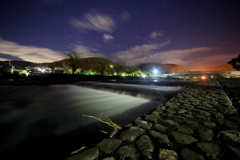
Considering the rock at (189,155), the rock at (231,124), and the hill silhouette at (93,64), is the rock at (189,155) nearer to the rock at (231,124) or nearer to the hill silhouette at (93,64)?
the rock at (231,124)

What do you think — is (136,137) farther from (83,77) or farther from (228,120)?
(83,77)

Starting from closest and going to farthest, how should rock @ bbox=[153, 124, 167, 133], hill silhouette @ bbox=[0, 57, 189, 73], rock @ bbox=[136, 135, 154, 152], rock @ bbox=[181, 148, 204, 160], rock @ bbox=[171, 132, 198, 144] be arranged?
rock @ bbox=[181, 148, 204, 160]
rock @ bbox=[136, 135, 154, 152]
rock @ bbox=[171, 132, 198, 144]
rock @ bbox=[153, 124, 167, 133]
hill silhouette @ bbox=[0, 57, 189, 73]

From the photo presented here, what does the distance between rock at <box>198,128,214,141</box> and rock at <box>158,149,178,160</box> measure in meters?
0.68

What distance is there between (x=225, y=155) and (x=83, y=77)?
21.7m

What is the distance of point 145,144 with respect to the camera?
1.38 metres

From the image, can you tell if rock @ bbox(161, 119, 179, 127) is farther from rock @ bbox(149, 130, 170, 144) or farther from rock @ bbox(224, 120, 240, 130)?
rock @ bbox(224, 120, 240, 130)

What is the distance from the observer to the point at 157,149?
1283 millimetres

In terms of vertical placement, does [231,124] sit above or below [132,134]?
above

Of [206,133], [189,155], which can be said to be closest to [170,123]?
[206,133]

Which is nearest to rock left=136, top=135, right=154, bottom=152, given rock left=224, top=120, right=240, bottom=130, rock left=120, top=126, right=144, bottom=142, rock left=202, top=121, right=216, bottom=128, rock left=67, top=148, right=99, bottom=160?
rock left=120, top=126, right=144, bottom=142

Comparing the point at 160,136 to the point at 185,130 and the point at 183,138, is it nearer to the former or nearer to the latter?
the point at 183,138

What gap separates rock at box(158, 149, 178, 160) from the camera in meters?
1.14

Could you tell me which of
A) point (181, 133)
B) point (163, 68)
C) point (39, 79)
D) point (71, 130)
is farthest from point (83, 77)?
point (163, 68)

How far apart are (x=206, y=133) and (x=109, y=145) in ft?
5.03
